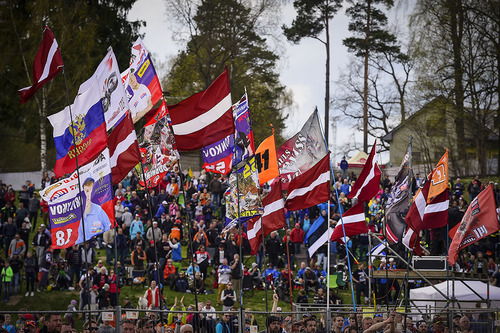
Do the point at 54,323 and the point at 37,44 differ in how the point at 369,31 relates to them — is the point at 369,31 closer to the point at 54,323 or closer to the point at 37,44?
the point at 37,44

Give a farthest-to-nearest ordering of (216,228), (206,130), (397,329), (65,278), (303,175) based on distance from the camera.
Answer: (216,228)
(65,278)
(303,175)
(206,130)
(397,329)

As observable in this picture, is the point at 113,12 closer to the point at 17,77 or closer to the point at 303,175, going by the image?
the point at 17,77

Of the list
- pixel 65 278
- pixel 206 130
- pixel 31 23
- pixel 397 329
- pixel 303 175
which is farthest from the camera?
pixel 31 23

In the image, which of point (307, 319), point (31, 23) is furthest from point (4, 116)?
point (307, 319)

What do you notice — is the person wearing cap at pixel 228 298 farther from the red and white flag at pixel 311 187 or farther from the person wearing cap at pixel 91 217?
the person wearing cap at pixel 91 217

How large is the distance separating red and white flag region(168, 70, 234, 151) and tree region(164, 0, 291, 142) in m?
33.8

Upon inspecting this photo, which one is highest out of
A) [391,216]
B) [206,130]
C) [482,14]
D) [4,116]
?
[482,14]

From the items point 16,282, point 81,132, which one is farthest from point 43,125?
point 81,132

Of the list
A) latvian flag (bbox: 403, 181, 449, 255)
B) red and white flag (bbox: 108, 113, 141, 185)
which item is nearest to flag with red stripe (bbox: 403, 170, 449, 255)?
latvian flag (bbox: 403, 181, 449, 255)

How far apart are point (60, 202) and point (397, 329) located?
22.2 ft

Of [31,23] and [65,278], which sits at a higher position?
[31,23]

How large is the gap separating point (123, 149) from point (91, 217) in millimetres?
1572

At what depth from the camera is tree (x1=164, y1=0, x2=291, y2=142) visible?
1957 inches

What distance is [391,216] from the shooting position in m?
20.1
